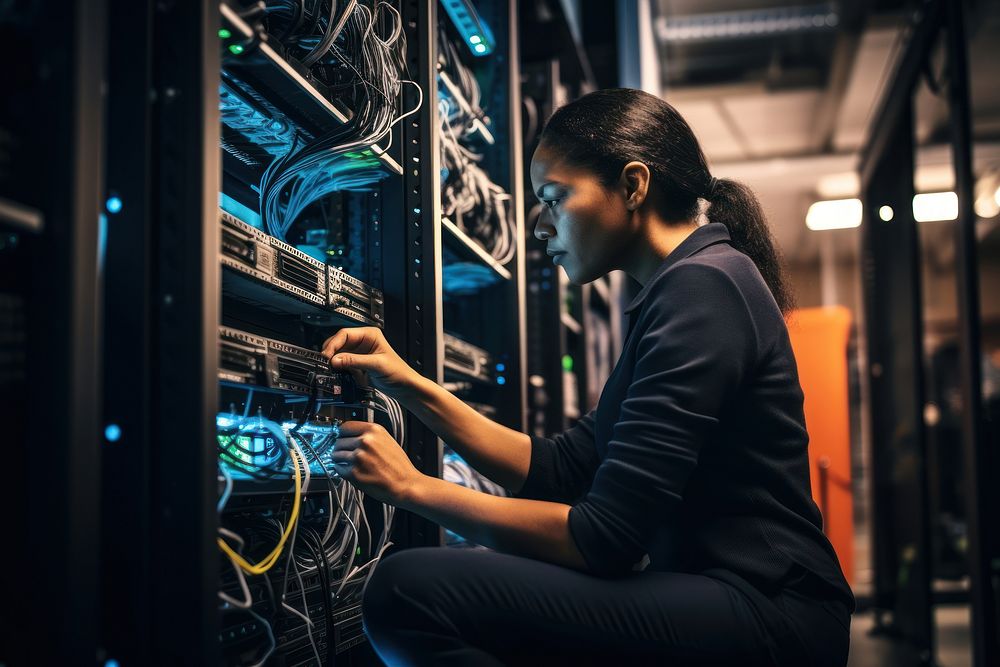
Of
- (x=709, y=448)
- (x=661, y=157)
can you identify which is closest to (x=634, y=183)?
(x=661, y=157)

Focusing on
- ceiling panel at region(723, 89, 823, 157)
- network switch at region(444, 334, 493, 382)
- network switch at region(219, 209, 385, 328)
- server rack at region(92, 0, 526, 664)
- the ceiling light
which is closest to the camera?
server rack at region(92, 0, 526, 664)

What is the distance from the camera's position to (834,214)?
780 cm

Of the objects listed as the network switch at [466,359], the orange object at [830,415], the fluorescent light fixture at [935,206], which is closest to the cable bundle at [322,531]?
the network switch at [466,359]

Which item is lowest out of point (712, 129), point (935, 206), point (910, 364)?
point (910, 364)

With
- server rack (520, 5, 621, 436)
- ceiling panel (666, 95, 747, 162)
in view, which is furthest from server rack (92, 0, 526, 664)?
ceiling panel (666, 95, 747, 162)

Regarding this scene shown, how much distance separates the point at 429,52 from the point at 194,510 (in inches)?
40.5

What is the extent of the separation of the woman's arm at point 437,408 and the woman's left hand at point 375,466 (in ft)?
0.51

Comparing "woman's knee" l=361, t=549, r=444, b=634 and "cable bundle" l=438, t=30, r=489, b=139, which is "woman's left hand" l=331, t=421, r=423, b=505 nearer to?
"woman's knee" l=361, t=549, r=444, b=634

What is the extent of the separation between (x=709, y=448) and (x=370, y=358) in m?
0.49

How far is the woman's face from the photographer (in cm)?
139

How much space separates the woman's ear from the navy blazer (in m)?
0.15

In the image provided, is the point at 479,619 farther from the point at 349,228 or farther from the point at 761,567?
the point at 349,228

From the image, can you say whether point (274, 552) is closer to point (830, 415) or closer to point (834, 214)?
point (830, 415)

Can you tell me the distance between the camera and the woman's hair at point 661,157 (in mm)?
1380
